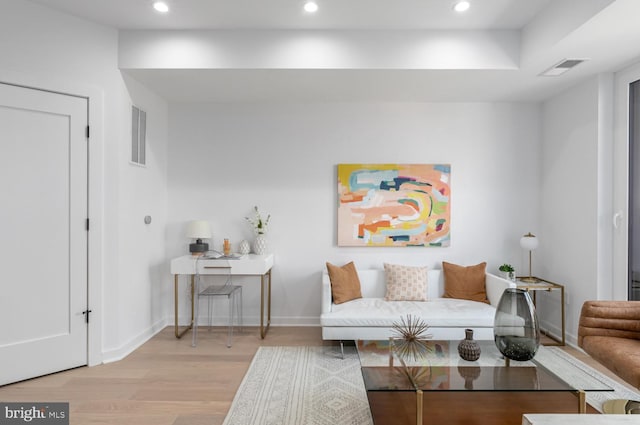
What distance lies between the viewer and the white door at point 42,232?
278cm

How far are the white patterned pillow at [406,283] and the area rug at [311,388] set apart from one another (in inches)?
27.5

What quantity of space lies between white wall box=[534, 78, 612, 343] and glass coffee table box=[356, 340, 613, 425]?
1.57 meters

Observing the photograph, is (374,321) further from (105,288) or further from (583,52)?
(583,52)

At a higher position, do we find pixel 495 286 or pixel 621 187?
pixel 621 187

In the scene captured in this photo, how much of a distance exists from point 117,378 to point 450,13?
149 inches

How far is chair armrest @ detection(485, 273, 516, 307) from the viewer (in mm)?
3507

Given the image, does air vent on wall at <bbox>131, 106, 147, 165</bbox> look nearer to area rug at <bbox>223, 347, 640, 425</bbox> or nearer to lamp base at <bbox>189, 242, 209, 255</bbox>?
lamp base at <bbox>189, 242, 209, 255</bbox>

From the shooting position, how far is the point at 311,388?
275cm

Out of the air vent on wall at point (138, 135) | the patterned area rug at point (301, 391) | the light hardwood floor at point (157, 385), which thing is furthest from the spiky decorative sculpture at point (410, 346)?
the air vent on wall at point (138, 135)

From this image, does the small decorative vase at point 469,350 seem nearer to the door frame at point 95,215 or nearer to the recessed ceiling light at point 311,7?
the recessed ceiling light at point 311,7

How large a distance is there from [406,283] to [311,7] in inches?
103

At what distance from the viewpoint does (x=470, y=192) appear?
425cm

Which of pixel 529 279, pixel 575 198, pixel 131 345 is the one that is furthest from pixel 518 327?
pixel 131 345

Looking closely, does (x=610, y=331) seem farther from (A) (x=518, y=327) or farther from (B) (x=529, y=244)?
(B) (x=529, y=244)
